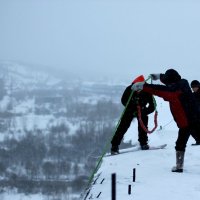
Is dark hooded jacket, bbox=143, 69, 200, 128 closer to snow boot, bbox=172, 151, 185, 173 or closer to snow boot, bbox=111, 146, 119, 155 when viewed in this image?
snow boot, bbox=172, 151, 185, 173

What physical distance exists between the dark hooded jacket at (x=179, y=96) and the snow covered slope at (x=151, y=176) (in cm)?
91

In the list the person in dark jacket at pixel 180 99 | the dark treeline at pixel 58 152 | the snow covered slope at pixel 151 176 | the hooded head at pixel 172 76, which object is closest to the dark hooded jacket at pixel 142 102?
the snow covered slope at pixel 151 176

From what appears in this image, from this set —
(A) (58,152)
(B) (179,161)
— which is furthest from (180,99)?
(A) (58,152)

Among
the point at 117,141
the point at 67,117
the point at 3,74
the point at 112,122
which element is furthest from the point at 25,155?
the point at 3,74

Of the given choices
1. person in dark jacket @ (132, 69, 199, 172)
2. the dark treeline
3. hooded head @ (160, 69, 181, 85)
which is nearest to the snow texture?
person in dark jacket @ (132, 69, 199, 172)

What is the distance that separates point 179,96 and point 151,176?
54.4 inches

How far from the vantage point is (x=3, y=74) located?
6909 inches

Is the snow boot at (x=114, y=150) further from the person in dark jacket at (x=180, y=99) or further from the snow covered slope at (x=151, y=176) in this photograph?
the person in dark jacket at (x=180, y=99)

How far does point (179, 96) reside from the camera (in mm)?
6723

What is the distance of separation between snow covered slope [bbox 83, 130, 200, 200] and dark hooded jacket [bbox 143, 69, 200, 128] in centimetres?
91

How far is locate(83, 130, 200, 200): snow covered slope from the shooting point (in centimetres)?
594

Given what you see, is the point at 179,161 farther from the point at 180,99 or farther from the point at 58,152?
the point at 58,152

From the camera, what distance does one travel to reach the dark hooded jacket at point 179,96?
672cm

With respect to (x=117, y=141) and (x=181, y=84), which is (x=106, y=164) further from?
(x=181, y=84)
